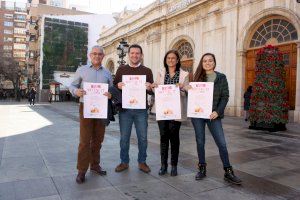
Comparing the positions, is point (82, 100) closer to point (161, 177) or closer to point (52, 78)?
point (161, 177)

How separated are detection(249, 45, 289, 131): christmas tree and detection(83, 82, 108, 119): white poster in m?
7.84

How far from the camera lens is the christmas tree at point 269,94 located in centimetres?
1091

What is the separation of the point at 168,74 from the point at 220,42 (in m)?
14.8

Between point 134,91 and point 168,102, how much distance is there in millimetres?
560

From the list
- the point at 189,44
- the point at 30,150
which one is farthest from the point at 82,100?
the point at 189,44

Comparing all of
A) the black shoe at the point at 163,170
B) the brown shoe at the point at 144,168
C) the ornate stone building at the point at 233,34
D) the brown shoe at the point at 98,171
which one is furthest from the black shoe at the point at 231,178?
the ornate stone building at the point at 233,34

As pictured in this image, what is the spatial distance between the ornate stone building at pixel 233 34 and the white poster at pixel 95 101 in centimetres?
1165

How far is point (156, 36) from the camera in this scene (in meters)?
27.1

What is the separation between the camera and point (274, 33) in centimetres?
1572

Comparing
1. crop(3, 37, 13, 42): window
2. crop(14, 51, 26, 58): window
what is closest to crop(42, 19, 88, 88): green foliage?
crop(14, 51, 26, 58): window

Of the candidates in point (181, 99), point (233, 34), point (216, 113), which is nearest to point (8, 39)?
point (233, 34)

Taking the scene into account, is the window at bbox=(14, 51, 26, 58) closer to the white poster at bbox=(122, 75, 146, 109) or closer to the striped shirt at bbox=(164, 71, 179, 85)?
the white poster at bbox=(122, 75, 146, 109)

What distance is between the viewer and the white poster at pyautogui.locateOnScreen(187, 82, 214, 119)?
14.9 ft

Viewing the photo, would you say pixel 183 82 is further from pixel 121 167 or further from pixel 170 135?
pixel 121 167
